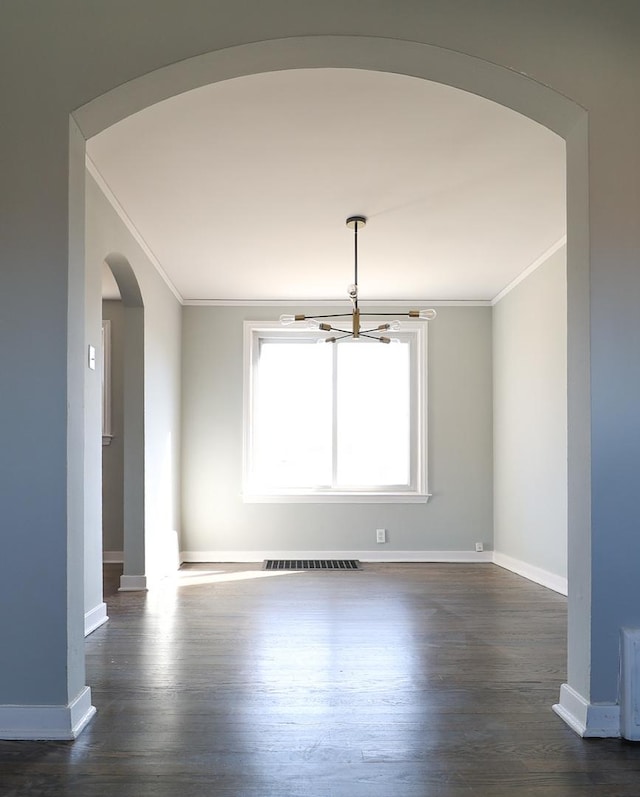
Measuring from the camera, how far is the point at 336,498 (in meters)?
6.25

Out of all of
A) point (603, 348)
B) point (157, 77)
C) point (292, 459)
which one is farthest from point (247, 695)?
point (292, 459)

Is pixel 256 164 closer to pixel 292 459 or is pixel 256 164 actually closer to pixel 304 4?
pixel 304 4

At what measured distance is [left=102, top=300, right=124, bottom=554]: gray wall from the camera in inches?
240

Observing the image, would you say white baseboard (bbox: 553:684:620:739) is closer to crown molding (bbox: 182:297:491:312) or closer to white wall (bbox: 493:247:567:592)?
white wall (bbox: 493:247:567:592)

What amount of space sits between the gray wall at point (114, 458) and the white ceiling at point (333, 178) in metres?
1.24

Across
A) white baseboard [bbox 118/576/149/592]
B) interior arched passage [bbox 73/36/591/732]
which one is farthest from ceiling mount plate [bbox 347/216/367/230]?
white baseboard [bbox 118/576/149/592]

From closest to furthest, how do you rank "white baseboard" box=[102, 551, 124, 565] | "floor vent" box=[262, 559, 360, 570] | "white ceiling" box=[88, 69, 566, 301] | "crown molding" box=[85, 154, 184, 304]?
"white ceiling" box=[88, 69, 566, 301], "crown molding" box=[85, 154, 184, 304], "floor vent" box=[262, 559, 360, 570], "white baseboard" box=[102, 551, 124, 565]

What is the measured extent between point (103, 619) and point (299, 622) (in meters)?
1.16

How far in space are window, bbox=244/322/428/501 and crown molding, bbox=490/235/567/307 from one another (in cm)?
78

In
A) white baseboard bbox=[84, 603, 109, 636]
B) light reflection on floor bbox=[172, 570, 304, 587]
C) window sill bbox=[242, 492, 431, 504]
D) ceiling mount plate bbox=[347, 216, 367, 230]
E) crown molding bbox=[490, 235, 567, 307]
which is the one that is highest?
ceiling mount plate bbox=[347, 216, 367, 230]

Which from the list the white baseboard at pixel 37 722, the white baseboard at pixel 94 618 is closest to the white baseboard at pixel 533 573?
the white baseboard at pixel 94 618

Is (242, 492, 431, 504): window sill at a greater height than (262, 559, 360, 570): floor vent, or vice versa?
(242, 492, 431, 504): window sill

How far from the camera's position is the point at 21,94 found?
2291 millimetres

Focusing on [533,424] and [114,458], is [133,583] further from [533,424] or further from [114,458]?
[533,424]
